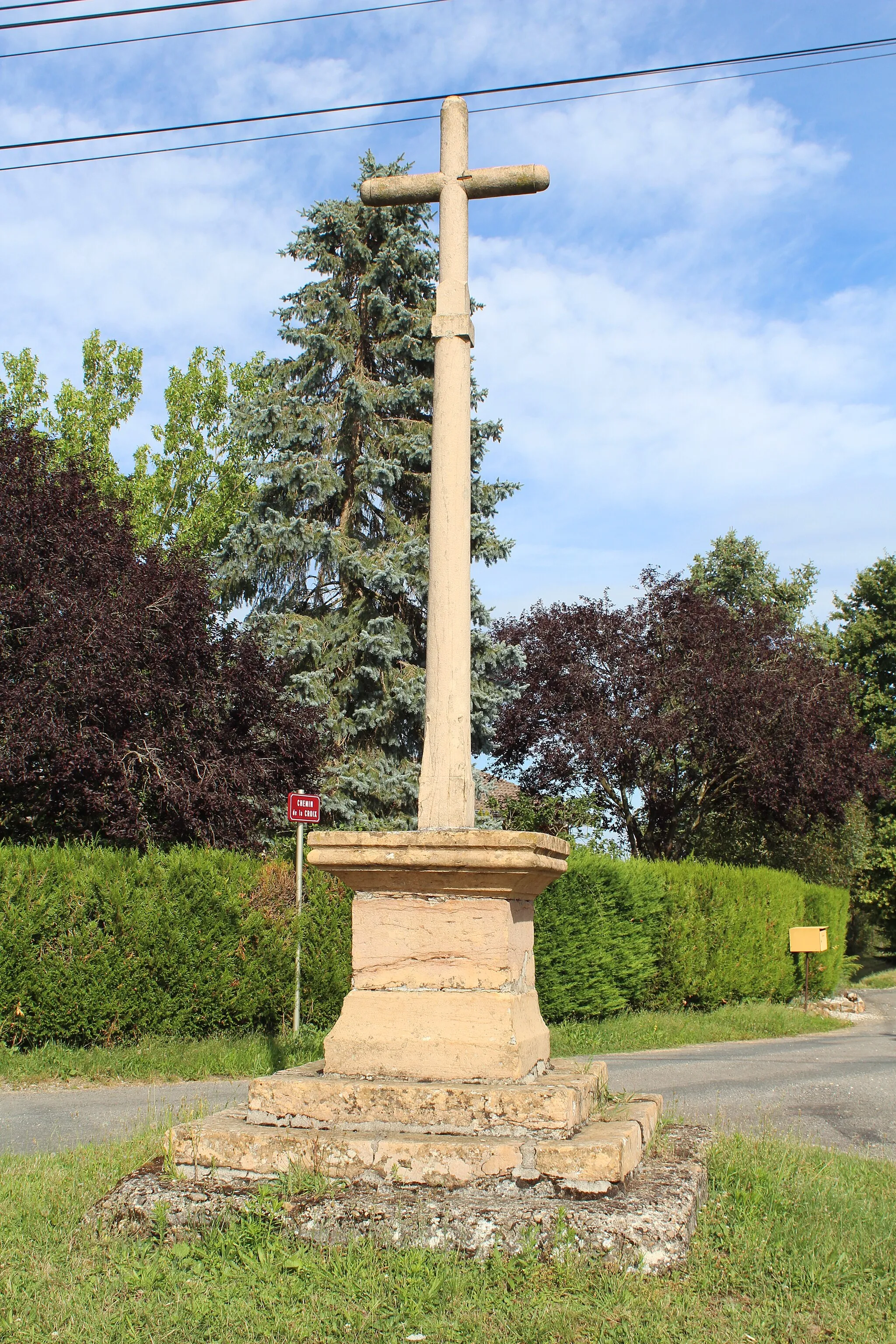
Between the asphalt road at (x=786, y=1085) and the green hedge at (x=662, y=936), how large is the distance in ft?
5.17

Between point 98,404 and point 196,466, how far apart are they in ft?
8.77

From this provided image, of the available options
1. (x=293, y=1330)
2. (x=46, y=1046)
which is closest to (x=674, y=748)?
(x=46, y=1046)

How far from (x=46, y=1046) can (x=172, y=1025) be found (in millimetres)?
1242

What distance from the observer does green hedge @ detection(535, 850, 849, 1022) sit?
13.5 metres

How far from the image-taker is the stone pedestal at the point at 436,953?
164 inches

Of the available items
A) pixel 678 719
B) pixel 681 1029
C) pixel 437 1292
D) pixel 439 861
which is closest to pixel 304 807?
pixel 681 1029

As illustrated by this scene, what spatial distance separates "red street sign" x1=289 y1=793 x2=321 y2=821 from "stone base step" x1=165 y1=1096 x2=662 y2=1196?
6654 millimetres

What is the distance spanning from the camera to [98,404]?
84.9 feet

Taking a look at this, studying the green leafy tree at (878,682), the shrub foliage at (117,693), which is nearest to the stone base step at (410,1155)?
the shrub foliage at (117,693)

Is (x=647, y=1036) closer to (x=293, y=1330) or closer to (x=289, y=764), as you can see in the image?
(x=289, y=764)

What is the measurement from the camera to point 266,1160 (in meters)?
4.04

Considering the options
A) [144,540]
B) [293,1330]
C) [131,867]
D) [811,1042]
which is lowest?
[811,1042]

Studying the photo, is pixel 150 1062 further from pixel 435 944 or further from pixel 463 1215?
pixel 463 1215

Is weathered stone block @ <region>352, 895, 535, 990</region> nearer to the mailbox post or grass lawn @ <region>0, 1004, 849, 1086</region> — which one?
grass lawn @ <region>0, 1004, 849, 1086</region>
